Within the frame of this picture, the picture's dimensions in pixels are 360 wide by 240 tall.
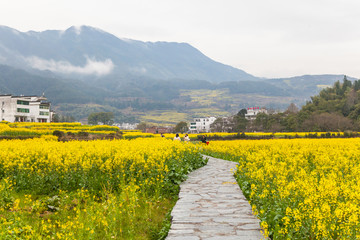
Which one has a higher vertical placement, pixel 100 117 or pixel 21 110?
pixel 21 110

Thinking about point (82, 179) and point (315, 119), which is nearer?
point (82, 179)

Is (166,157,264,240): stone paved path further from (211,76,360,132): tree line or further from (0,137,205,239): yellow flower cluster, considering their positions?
(211,76,360,132): tree line

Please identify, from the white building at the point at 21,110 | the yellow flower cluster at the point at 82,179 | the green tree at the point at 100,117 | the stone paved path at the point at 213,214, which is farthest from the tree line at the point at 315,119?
the green tree at the point at 100,117

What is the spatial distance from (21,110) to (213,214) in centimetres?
8566

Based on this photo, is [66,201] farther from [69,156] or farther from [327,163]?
[327,163]

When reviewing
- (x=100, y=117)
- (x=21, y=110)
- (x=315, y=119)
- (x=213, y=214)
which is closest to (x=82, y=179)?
(x=213, y=214)

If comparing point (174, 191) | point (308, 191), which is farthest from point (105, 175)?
point (308, 191)

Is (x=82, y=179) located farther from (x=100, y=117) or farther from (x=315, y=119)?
(x=100, y=117)

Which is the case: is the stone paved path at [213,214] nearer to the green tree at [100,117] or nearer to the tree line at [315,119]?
the tree line at [315,119]

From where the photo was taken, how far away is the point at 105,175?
9.50 metres

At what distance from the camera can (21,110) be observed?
82562 millimetres

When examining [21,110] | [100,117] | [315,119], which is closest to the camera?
[315,119]

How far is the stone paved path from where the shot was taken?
579 cm

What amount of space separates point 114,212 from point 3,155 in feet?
19.0
